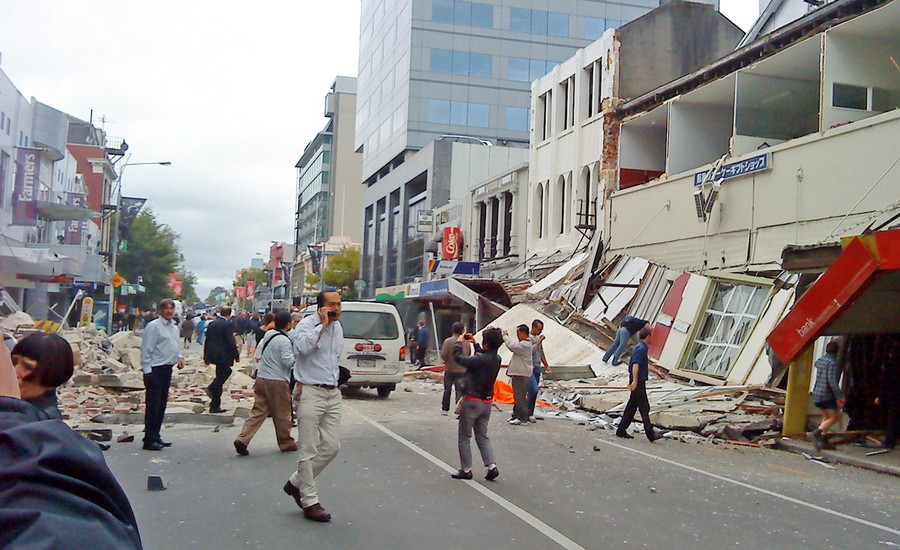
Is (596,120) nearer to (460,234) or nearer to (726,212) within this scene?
(726,212)

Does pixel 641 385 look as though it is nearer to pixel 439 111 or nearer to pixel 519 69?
pixel 439 111

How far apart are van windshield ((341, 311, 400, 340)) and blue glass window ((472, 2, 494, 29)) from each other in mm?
48363

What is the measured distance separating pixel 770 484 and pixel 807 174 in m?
13.5

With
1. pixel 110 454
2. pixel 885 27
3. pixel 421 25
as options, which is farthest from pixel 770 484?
pixel 421 25

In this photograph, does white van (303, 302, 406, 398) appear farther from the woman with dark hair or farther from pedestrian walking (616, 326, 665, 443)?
the woman with dark hair

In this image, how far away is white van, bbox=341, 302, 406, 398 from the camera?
60.3ft

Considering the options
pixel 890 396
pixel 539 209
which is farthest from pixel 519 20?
pixel 890 396

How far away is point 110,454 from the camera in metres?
10.3

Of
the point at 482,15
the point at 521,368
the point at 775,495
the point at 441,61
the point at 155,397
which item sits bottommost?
the point at 775,495

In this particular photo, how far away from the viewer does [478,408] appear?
9070 mm

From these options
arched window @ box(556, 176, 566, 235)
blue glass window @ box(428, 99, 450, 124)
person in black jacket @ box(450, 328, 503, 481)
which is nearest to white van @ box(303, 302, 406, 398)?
person in black jacket @ box(450, 328, 503, 481)

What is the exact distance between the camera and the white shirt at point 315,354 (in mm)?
7406

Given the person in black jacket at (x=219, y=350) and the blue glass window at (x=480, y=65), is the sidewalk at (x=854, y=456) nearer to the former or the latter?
the person in black jacket at (x=219, y=350)

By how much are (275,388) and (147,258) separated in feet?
204
